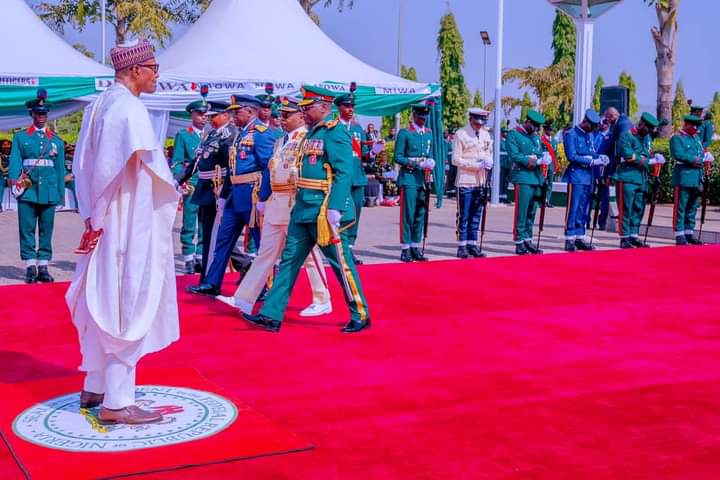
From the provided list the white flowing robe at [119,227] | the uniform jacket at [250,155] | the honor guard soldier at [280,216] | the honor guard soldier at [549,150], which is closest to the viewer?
the white flowing robe at [119,227]

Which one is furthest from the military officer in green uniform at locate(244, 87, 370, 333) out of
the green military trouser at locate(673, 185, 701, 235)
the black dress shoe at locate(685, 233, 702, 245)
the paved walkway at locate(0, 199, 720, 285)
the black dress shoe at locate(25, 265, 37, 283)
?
the black dress shoe at locate(685, 233, 702, 245)

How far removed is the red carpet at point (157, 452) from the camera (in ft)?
13.3

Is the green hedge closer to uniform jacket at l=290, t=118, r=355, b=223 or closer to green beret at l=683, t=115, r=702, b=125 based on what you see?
green beret at l=683, t=115, r=702, b=125

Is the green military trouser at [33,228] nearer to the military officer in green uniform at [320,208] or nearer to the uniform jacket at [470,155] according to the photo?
the military officer in green uniform at [320,208]

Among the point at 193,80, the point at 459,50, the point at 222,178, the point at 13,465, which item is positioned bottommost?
the point at 13,465

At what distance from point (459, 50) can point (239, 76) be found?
128 ft

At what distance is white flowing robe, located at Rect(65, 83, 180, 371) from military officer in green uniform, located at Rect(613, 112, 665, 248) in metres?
9.35

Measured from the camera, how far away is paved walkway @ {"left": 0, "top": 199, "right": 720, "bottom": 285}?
36.7 feet

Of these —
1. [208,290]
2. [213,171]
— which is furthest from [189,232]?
[208,290]

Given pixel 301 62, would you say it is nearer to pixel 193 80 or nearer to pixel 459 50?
pixel 193 80

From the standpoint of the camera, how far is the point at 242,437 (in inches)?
177

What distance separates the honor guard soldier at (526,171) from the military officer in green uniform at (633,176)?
48.6 inches

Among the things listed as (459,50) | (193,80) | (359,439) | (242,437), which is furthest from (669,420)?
(459,50)

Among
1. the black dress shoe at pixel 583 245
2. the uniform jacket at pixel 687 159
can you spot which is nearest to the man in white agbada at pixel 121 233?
the black dress shoe at pixel 583 245
